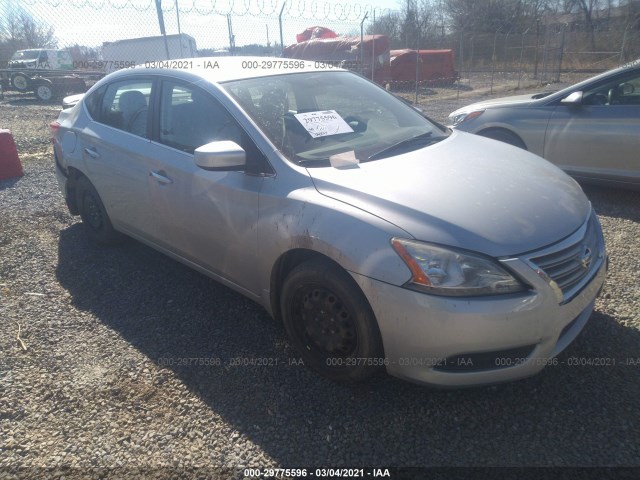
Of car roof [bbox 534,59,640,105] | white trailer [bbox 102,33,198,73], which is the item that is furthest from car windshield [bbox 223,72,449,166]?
white trailer [bbox 102,33,198,73]

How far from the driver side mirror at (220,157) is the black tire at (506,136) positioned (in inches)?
160

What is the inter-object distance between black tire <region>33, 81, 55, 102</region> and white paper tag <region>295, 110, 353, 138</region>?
18416mm

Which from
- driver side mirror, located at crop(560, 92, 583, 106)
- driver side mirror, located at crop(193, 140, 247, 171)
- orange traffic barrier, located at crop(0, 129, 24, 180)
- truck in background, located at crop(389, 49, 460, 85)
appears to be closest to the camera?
driver side mirror, located at crop(193, 140, 247, 171)

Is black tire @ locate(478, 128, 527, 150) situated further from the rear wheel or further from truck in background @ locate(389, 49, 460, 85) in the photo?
the rear wheel

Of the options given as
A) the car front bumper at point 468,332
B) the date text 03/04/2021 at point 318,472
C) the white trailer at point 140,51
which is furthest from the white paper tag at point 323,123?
the white trailer at point 140,51

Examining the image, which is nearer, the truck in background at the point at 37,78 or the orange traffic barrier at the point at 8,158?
the orange traffic barrier at the point at 8,158

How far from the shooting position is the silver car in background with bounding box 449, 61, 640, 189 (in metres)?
4.89

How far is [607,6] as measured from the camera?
38.6 metres

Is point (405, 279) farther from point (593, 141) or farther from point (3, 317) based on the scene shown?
point (593, 141)

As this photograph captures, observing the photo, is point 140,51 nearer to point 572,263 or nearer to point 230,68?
point 230,68

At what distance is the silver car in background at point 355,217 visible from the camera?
6.97 ft

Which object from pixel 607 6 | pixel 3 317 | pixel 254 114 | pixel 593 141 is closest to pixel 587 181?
pixel 593 141

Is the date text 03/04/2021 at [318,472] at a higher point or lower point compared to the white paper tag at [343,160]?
lower

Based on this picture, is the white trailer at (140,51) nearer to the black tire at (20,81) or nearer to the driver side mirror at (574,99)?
the black tire at (20,81)
